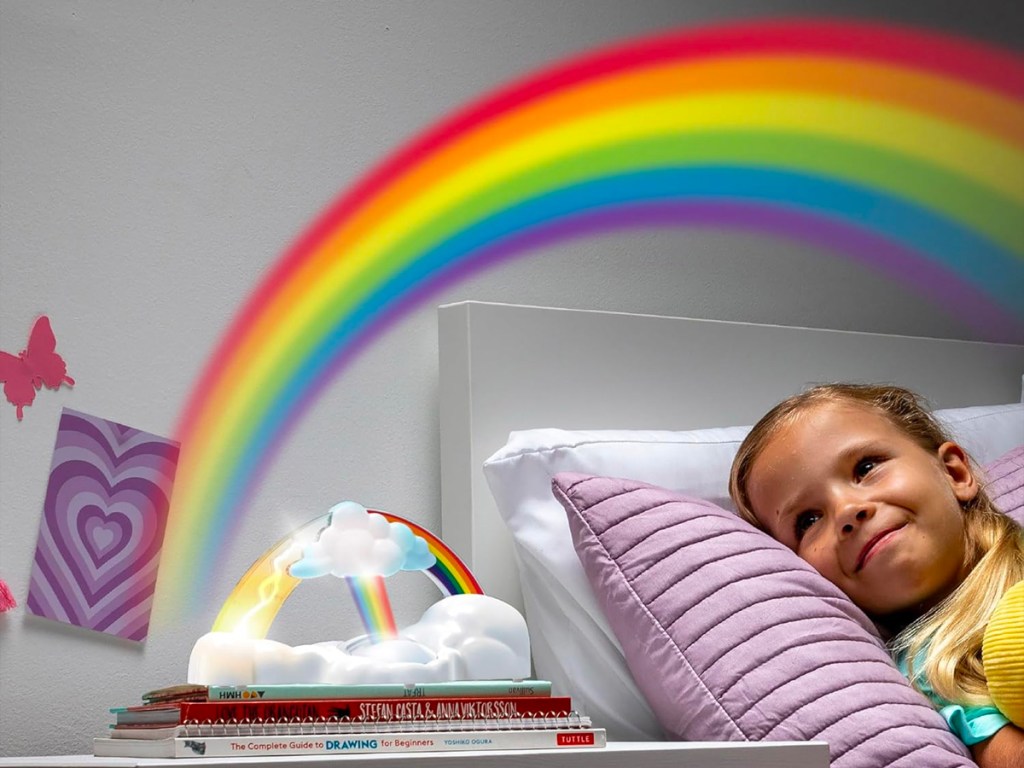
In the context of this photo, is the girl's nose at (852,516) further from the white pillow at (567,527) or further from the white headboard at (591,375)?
the white headboard at (591,375)

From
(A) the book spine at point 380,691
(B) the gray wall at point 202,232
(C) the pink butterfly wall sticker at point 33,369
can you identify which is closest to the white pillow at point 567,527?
(B) the gray wall at point 202,232

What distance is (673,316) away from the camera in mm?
1771

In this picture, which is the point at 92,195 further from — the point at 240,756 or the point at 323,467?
the point at 240,756

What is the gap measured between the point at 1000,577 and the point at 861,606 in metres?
0.16

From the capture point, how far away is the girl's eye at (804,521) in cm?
131

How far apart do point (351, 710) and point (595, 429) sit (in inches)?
30.7

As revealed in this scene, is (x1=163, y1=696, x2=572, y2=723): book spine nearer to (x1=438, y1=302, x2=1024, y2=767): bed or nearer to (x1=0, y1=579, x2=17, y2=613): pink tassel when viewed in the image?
(x1=438, y1=302, x2=1024, y2=767): bed

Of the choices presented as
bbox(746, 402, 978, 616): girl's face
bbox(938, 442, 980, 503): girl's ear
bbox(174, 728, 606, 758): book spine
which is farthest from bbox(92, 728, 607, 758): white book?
bbox(938, 442, 980, 503): girl's ear

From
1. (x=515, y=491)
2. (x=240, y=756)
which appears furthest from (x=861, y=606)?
(x=240, y=756)

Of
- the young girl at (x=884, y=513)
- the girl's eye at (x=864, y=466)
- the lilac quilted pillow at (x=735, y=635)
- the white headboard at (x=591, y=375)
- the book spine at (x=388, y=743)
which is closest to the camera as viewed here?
the book spine at (x=388, y=743)

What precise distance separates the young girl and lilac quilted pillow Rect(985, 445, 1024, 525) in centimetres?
5

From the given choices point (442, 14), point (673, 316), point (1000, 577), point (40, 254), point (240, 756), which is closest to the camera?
point (240, 756)

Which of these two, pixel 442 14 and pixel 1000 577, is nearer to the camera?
pixel 1000 577

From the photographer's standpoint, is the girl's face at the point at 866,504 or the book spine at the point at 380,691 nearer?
the book spine at the point at 380,691
